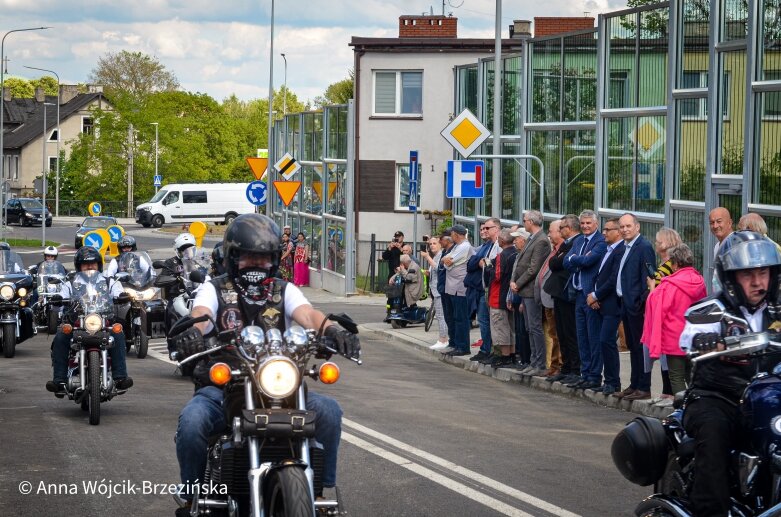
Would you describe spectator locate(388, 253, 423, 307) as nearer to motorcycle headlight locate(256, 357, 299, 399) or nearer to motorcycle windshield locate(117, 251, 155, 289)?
motorcycle windshield locate(117, 251, 155, 289)

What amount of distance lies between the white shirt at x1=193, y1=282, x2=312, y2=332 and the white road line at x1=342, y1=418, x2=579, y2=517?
2.48 metres

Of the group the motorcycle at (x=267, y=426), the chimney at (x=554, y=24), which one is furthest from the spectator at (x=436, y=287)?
the chimney at (x=554, y=24)

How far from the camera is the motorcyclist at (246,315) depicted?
6.30m

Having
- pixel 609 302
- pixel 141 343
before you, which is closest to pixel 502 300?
pixel 609 302

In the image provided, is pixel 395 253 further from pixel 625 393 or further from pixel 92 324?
pixel 92 324

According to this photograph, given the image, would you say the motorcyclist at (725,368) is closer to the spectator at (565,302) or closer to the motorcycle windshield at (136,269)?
the spectator at (565,302)

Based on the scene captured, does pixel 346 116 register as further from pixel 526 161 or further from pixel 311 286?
pixel 526 161

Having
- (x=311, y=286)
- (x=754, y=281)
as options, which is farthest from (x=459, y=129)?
(x=311, y=286)

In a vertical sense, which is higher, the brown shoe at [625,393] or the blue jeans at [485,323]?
the blue jeans at [485,323]

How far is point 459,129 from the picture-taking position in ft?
69.6

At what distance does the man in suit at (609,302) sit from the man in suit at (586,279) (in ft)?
0.50

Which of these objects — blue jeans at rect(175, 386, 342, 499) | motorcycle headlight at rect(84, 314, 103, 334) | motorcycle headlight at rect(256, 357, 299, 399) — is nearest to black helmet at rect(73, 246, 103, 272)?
motorcycle headlight at rect(84, 314, 103, 334)

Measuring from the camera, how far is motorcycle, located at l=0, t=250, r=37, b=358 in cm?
1889

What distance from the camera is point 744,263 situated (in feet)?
20.0
